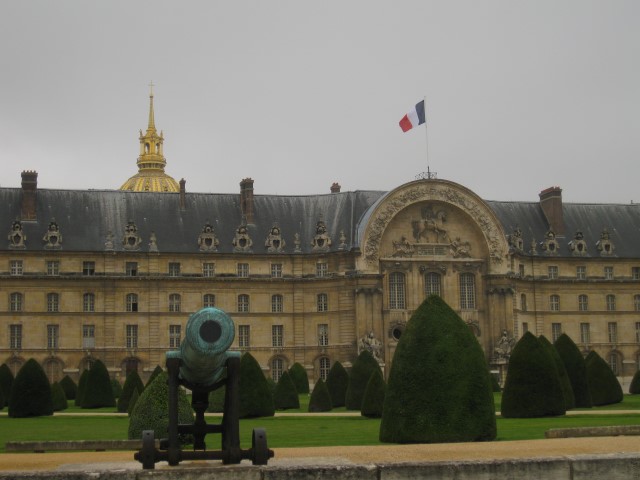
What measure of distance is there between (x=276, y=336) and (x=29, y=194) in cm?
1796

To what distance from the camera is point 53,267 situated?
227 ft

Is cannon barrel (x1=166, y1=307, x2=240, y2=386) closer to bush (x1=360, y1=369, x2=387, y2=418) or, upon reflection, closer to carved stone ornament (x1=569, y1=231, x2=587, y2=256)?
bush (x1=360, y1=369, x2=387, y2=418)

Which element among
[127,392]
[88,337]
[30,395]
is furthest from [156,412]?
[88,337]

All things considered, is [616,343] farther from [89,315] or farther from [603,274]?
[89,315]

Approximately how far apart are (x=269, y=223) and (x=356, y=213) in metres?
5.78

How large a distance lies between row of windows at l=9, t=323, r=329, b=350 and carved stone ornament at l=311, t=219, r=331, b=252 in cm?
486

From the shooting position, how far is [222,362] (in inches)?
731

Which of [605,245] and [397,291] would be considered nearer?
[397,291]

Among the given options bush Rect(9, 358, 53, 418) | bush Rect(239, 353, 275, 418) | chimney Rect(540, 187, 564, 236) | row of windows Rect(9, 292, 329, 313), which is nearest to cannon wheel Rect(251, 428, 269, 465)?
bush Rect(239, 353, 275, 418)

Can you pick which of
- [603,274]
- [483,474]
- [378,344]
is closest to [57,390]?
[378,344]

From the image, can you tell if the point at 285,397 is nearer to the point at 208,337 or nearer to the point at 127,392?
the point at 127,392

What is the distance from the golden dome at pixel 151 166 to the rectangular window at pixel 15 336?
68.4m

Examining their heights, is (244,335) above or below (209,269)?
below

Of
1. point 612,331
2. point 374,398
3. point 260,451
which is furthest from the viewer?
point 612,331
